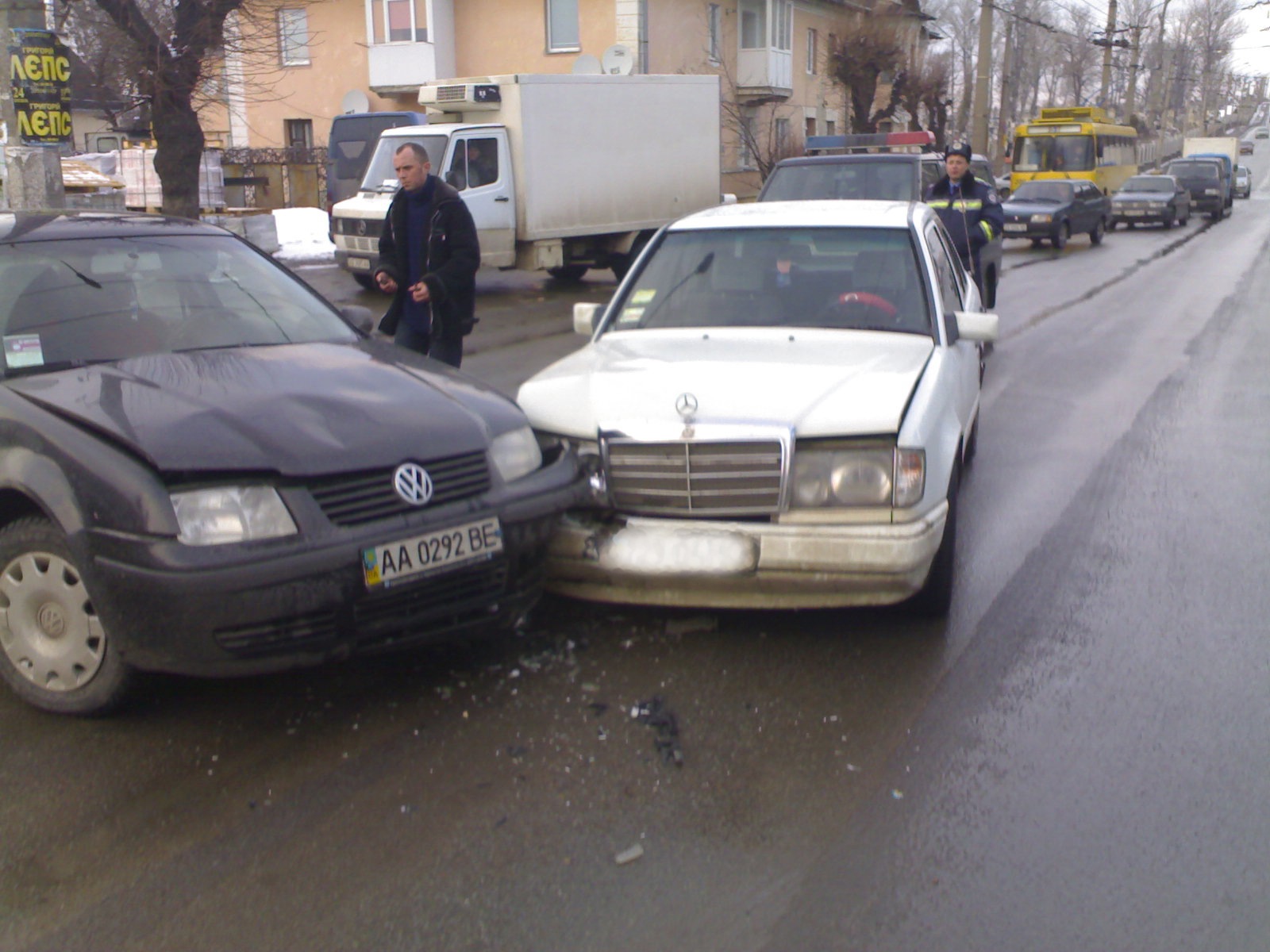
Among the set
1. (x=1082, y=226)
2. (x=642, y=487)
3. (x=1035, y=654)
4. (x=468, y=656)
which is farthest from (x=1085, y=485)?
(x=1082, y=226)

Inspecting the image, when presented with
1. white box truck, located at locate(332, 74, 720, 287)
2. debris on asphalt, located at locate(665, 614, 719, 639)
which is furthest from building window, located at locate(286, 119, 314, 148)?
debris on asphalt, located at locate(665, 614, 719, 639)

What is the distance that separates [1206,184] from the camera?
3962 centimetres

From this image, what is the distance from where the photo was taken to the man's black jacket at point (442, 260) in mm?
6586

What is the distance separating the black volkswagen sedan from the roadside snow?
18143 millimetres

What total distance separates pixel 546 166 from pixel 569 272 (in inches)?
120

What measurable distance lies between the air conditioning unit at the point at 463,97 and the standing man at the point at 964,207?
26.9 feet

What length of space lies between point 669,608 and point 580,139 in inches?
570

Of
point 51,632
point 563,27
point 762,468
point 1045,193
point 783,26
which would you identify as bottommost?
point 51,632

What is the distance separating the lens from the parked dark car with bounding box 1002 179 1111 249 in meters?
25.9

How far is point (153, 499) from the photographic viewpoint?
11.2ft

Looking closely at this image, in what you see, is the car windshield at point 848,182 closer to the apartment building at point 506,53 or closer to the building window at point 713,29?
the apartment building at point 506,53

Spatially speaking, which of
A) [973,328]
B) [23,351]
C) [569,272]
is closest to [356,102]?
[569,272]

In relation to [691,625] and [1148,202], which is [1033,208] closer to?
[1148,202]

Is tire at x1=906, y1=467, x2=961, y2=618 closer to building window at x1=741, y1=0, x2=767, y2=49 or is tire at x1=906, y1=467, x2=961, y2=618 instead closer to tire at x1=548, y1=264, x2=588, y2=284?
tire at x1=548, y1=264, x2=588, y2=284
